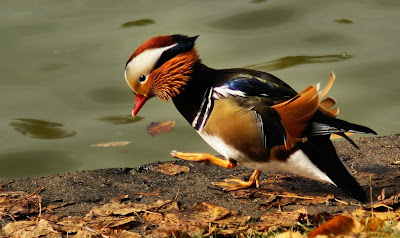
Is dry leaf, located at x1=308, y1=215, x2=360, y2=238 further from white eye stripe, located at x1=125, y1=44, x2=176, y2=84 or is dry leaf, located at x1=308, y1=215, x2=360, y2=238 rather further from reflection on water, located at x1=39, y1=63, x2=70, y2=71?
reflection on water, located at x1=39, y1=63, x2=70, y2=71

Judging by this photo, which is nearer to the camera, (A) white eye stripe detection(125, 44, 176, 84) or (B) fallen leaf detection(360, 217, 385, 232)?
(B) fallen leaf detection(360, 217, 385, 232)

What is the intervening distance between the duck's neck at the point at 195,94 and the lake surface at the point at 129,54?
5.25 ft

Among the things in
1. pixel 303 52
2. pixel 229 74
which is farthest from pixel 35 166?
pixel 303 52

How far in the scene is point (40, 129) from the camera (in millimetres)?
6078

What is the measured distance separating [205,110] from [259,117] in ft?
1.13

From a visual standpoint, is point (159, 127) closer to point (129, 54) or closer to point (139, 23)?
point (129, 54)

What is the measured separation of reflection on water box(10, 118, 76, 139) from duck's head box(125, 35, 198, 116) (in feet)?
6.71

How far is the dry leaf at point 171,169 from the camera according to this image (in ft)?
15.0

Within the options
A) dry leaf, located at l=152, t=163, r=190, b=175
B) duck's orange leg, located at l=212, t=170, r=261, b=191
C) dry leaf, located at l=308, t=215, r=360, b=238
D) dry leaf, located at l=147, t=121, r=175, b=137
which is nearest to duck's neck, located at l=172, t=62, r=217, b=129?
duck's orange leg, located at l=212, t=170, r=261, b=191

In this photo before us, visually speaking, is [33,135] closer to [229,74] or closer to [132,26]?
[132,26]

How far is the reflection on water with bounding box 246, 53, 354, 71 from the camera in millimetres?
6898

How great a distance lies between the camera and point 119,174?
453 centimetres

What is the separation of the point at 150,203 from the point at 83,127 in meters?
2.32

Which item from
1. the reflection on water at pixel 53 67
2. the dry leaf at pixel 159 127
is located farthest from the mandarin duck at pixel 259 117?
the reflection on water at pixel 53 67
